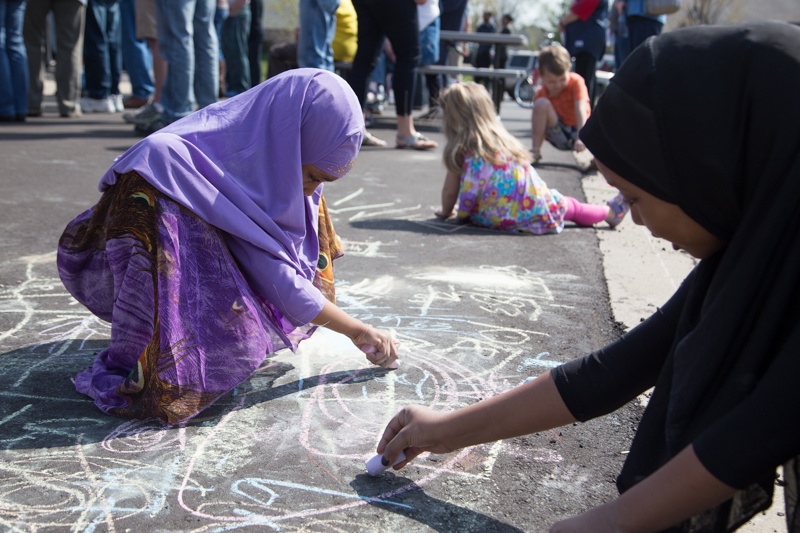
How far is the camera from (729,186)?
1334mm

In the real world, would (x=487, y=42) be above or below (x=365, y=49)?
below

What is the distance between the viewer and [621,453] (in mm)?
2189

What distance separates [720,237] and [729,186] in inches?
4.7

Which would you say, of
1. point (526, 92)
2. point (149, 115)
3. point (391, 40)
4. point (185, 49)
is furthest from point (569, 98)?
point (526, 92)

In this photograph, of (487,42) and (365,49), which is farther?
(487,42)

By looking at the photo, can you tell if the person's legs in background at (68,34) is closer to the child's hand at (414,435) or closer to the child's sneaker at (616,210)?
the child's sneaker at (616,210)

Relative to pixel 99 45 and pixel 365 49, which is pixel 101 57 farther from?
pixel 365 49

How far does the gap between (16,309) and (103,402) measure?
3.16 feet

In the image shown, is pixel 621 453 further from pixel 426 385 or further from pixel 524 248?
pixel 524 248

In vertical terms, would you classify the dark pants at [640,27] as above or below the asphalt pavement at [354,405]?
above

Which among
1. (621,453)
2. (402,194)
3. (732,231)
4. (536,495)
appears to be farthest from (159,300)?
(402,194)

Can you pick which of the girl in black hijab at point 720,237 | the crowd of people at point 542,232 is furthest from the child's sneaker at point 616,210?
the girl in black hijab at point 720,237

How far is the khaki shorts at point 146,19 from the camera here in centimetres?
760

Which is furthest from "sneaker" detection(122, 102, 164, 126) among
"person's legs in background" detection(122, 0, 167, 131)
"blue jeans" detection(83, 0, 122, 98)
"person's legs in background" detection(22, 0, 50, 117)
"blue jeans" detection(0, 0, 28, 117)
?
"blue jeans" detection(83, 0, 122, 98)
